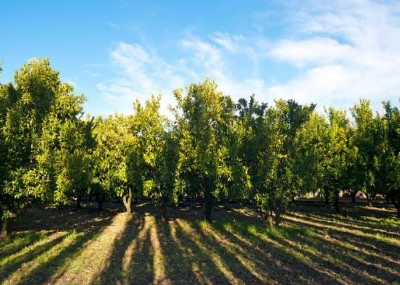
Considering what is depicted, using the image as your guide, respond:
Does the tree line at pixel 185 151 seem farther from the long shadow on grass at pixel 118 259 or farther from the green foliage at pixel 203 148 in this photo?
the long shadow on grass at pixel 118 259

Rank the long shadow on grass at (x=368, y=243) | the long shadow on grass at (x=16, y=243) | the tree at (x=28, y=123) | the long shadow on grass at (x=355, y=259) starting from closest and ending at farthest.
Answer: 1. the long shadow on grass at (x=355, y=259)
2. the long shadow on grass at (x=16, y=243)
3. the long shadow on grass at (x=368, y=243)
4. the tree at (x=28, y=123)

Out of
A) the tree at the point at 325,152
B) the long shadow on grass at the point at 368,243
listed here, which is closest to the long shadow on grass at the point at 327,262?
the long shadow on grass at the point at 368,243

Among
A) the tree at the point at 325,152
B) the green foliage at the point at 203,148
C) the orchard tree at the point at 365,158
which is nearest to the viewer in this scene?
the tree at the point at 325,152

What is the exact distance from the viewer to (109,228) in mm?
28656

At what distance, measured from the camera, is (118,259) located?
59.5ft

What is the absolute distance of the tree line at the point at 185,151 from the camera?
22.8 meters

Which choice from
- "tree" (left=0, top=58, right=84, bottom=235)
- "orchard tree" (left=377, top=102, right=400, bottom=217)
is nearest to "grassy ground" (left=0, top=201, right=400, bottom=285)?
"tree" (left=0, top=58, right=84, bottom=235)

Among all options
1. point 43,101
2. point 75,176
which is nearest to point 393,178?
point 75,176

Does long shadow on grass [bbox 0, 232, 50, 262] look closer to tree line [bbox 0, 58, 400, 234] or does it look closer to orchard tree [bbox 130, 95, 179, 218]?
tree line [bbox 0, 58, 400, 234]

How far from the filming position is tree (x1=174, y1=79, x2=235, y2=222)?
102 ft

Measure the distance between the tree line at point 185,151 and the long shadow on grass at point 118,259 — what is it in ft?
16.2

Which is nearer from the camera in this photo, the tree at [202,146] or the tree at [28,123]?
the tree at [28,123]

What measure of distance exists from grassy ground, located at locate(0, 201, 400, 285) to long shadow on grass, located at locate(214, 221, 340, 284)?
46 mm

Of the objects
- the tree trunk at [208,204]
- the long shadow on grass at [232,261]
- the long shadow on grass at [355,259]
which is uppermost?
the tree trunk at [208,204]
